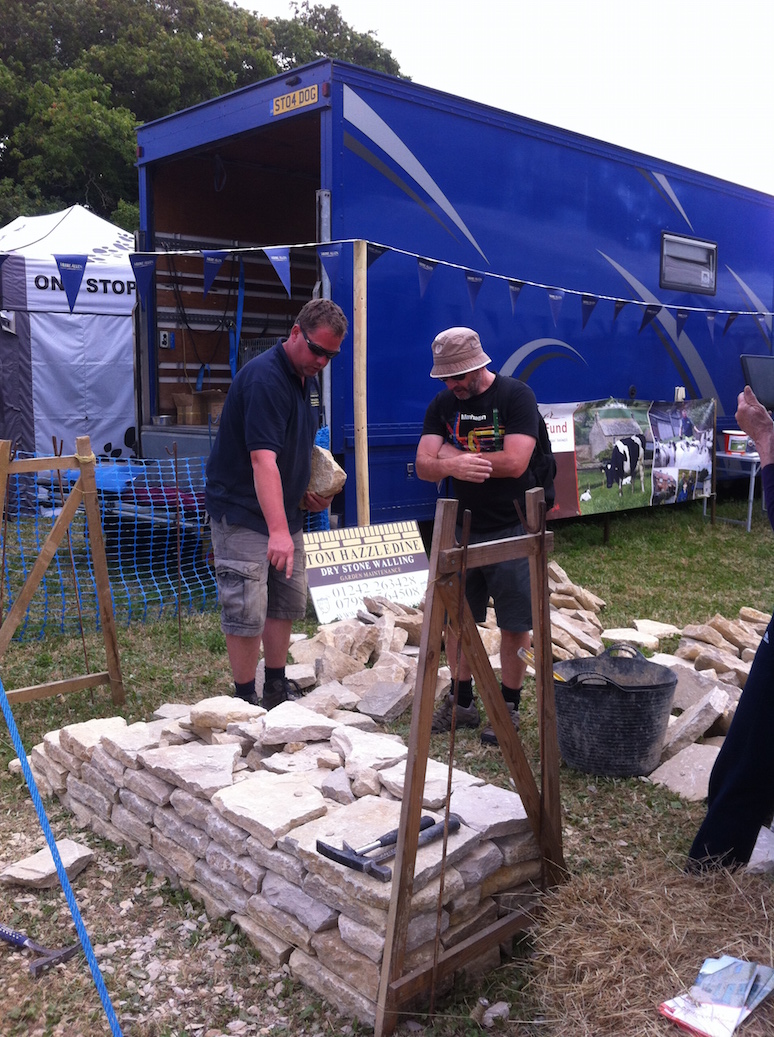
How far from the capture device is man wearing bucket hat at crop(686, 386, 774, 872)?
270 cm

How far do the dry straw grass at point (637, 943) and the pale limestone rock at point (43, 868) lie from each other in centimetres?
166

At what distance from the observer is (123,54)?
2430cm

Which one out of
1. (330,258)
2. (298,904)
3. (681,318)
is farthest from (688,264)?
(298,904)

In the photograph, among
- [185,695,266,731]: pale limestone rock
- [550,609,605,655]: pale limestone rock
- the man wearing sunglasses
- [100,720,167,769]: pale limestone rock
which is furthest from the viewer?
[550,609,605,655]: pale limestone rock

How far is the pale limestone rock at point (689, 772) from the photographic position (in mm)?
3830

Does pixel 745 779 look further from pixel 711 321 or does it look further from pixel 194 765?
pixel 711 321

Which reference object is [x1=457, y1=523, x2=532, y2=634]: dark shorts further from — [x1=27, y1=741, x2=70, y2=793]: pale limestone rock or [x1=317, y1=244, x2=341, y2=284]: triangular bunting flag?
[x1=317, y1=244, x2=341, y2=284]: triangular bunting flag

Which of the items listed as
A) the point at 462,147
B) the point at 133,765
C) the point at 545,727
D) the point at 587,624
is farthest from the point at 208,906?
the point at 462,147

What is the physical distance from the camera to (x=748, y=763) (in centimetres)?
278

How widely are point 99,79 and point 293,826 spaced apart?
25.0 metres

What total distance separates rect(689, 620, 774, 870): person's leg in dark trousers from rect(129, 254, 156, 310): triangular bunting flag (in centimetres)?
630

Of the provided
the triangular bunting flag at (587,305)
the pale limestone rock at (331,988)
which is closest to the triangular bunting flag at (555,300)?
the triangular bunting flag at (587,305)

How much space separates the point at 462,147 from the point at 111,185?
18.7 meters

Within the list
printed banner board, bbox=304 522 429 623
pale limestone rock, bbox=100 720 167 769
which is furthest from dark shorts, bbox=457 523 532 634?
printed banner board, bbox=304 522 429 623
